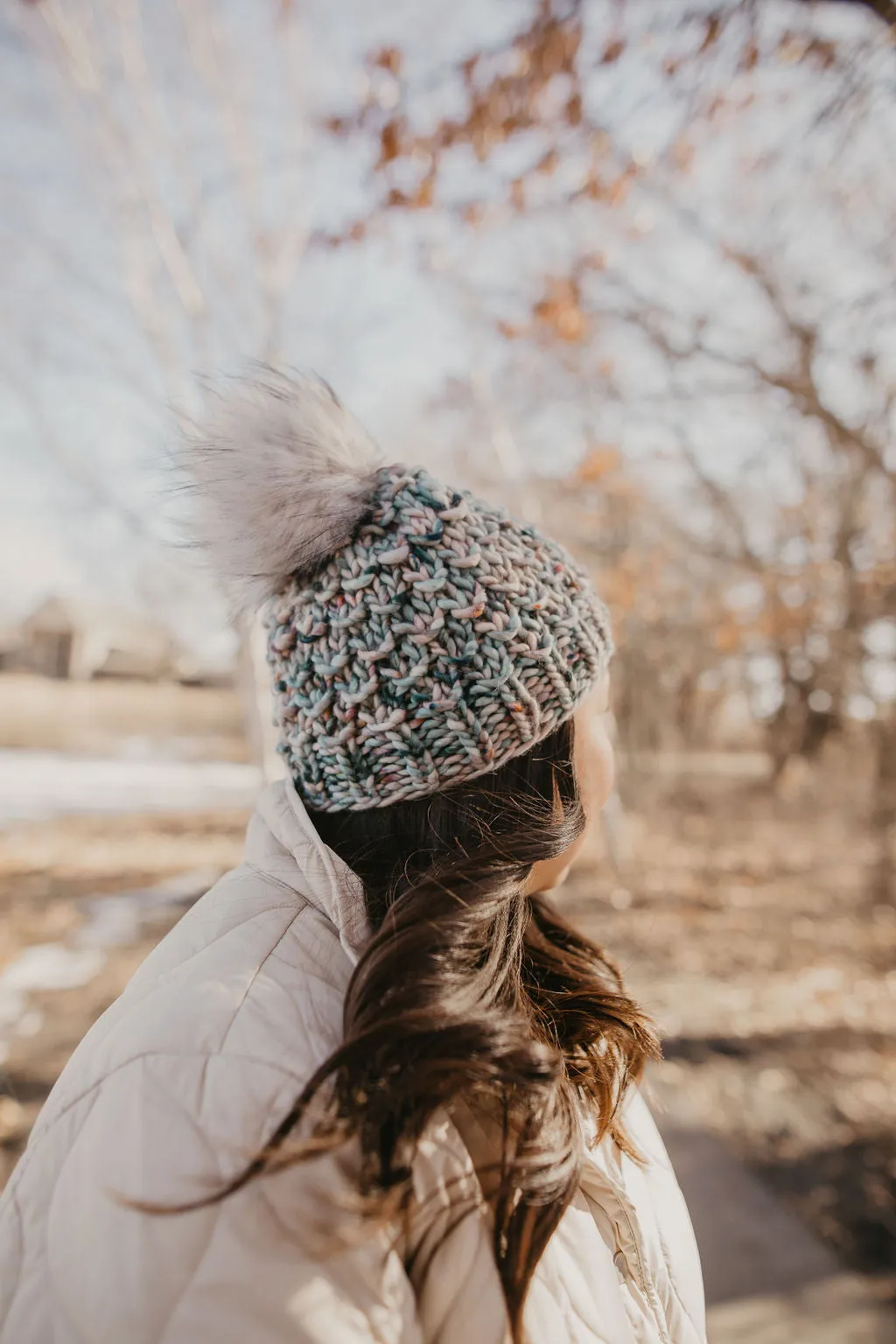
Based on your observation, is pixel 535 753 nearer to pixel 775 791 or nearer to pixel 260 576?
pixel 260 576

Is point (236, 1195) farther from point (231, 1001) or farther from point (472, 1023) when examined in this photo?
point (472, 1023)

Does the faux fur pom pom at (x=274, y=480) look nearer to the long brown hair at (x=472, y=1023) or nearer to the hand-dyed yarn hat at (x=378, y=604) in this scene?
the hand-dyed yarn hat at (x=378, y=604)

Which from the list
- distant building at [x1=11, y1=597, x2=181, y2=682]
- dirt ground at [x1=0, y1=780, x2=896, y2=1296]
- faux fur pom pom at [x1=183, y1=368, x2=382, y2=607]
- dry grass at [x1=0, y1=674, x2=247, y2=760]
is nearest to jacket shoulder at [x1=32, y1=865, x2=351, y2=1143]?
faux fur pom pom at [x1=183, y1=368, x2=382, y2=607]

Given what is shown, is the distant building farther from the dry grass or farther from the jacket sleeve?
the jacket sleeve

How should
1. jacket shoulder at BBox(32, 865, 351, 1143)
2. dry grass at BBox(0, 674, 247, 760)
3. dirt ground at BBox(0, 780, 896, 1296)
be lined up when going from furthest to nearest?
dry grass at BBox(0, 674, 247, 760), dirt ground at BBox(0, 780, 896, 1296), jacket shoulder at BBox(32, 865, 351, 1143)

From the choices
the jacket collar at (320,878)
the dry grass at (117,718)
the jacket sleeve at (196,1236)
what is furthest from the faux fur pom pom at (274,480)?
the dry grass at (117,718)

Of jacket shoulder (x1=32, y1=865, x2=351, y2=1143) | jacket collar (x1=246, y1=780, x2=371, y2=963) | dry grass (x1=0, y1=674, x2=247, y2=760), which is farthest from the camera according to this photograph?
dry grass (x1=0, y1=674, x2=247, y2=760)

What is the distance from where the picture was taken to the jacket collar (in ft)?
3.93

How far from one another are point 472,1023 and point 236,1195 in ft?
1.23

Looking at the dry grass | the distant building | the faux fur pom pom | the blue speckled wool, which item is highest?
the faux fur pom pom

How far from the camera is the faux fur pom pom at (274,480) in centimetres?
131

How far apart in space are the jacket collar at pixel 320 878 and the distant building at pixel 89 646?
68.9 ft

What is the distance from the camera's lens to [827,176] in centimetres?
424

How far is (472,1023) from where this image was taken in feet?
3.62
